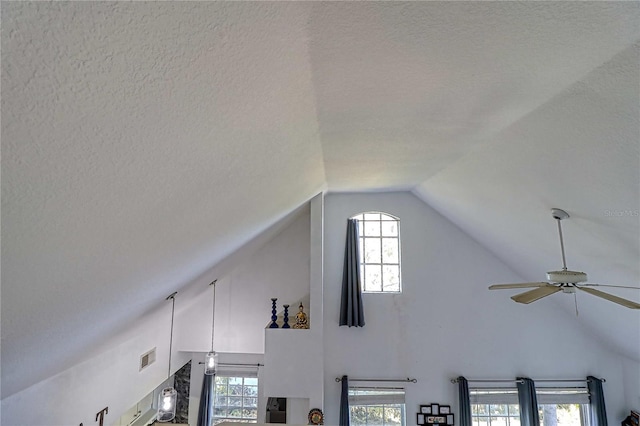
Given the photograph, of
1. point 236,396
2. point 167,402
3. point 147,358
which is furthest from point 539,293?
point 236,396

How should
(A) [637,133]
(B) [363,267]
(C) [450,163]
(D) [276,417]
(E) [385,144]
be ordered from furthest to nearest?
1. (D) [276,417]
2. (B) [363,267]
3. (C) [450,163]
4. (E) [385,144]
5. (A) [637,133]

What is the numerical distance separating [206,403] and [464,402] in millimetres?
3810

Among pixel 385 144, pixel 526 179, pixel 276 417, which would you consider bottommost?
pixel 276 417

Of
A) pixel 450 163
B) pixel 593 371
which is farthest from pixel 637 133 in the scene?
pixel 593 371

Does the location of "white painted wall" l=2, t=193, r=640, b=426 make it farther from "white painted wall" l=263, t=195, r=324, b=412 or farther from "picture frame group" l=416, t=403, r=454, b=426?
"white painted wall" l=263, t=195, r=324, b=412

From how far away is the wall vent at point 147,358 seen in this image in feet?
14.2

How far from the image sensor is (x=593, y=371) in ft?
17.2

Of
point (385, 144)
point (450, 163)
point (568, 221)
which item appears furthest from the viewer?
point (450, 163)

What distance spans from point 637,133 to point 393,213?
3.96m

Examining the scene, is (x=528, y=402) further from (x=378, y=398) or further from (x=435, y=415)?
(x=378, y=398)

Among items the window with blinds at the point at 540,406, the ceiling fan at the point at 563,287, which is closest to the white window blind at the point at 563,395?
the window with blinds at the point at 540,406

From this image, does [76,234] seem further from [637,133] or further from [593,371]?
[593,371]

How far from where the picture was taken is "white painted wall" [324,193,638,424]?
5238 mm

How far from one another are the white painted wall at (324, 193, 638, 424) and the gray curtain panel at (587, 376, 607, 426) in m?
0.14
